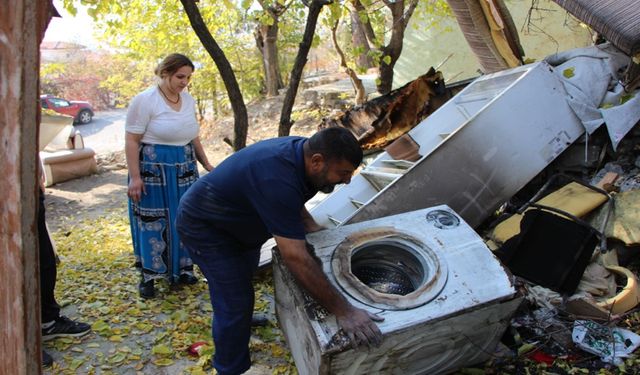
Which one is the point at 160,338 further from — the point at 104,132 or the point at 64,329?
the point at 104,132

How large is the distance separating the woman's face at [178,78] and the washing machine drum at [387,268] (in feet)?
5.79

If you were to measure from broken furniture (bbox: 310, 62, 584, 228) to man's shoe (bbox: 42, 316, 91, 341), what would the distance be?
2181 mm

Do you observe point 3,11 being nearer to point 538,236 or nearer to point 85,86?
point 538,236

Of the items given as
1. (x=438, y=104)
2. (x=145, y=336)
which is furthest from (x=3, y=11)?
(x=438, y=104)

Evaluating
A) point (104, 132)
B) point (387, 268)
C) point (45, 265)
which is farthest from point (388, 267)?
point (104, 132)

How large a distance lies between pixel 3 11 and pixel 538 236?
3592 millimetres

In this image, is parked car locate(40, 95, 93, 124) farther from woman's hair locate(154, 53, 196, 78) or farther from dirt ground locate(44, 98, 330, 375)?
woman's hair locate(154, 53, 196, 78)

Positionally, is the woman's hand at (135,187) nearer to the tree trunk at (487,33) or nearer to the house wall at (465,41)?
the tree trunk at (487,33)

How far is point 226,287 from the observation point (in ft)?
8.50

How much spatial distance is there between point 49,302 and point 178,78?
185 centimetres

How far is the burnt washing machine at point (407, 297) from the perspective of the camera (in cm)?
225

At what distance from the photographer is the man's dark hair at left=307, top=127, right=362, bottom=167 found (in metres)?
2.19

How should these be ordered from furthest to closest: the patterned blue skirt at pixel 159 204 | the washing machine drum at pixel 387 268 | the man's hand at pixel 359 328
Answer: the patterned blue skirt at pixel 159 204, the washing machine drum at pixel 387 268, the man's hand at pixel 359 328

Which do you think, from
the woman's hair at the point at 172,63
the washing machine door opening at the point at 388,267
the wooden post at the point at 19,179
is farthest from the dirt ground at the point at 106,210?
the wooden post at the point at 19,179
